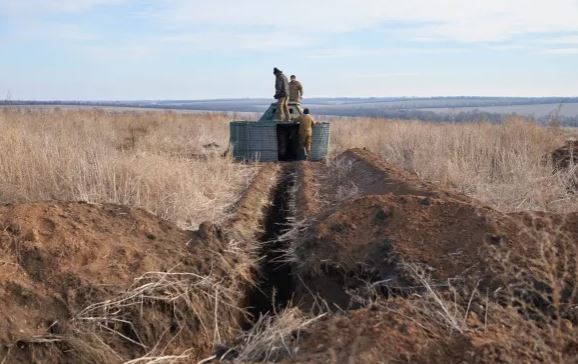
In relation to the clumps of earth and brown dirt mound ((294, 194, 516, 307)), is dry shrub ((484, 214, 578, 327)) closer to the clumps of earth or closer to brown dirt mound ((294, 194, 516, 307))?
the clumps of earth

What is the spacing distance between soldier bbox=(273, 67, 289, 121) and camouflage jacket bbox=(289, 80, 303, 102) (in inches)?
28.3

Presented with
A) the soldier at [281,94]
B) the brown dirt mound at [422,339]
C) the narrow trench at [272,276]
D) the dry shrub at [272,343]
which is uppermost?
the soldier at [281,94]

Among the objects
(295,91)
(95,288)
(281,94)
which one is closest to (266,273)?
(95,288)

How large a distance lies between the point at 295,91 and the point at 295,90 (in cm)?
3

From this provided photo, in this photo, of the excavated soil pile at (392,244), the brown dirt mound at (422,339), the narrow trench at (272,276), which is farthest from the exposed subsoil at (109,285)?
the brown dirt mound at (422,339)

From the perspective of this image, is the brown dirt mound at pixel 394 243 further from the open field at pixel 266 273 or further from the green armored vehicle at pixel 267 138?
the green armored vehicle at pixel 267 138

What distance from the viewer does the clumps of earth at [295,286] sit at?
13.7 ft

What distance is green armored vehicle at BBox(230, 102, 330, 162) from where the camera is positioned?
60.2 ft

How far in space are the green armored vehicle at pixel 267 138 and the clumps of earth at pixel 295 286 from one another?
10.1 m

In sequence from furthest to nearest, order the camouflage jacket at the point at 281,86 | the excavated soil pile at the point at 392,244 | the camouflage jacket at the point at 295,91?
1. the camouflage jacket at the point at 295,91
2. the camouflage jacket at the point at 281,86
3. the excavated soil pile at the point at 392,244

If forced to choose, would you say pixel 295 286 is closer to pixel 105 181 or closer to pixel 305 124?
pixel 105 181

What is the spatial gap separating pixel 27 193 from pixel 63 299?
172 inches

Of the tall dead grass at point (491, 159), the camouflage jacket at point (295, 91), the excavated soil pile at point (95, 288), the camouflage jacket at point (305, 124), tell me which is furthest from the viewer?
the camouflage jacket at point (295, 91)

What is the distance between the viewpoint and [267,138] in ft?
60.5
